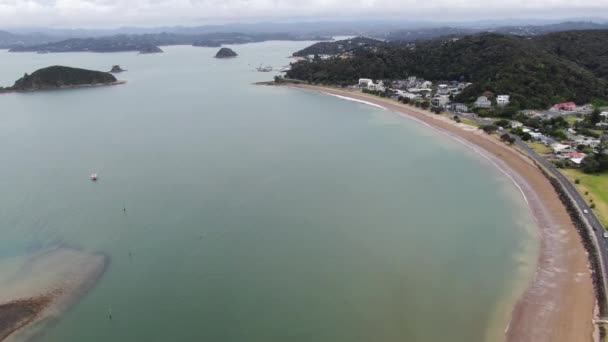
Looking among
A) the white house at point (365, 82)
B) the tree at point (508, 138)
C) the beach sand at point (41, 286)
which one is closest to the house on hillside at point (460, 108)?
the tree at point (508, 138)

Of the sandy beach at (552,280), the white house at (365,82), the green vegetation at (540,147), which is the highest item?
the white house at (365,82)

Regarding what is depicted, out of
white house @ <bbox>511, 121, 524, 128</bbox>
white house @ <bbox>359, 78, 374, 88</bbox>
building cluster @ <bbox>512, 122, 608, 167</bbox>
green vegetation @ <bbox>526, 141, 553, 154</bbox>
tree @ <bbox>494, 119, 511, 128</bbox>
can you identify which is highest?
white house @ <bbox>359, 78, 374, 88</bbox>

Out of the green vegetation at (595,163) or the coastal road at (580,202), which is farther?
the green vegetation at (595,163)

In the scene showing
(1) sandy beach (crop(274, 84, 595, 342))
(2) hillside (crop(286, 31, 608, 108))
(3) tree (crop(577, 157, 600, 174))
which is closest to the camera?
(1) sandy beach (crop(274, 84, 595, 342))

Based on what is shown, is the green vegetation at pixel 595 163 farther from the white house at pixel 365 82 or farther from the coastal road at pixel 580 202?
the white house at pixel 365 82

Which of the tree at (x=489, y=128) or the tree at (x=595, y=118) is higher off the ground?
the tree at (x=595, y=118)

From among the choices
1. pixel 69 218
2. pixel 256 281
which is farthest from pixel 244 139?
pixel 256 281

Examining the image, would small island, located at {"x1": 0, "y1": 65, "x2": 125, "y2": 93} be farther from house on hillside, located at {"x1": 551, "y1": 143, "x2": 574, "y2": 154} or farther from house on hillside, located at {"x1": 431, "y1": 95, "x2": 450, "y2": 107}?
house on hillside, located at {"x1": 551, "y1": 143, "x2": 574, "y2": 154}

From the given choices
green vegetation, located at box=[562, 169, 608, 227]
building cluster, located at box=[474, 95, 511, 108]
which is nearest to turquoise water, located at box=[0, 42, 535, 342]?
green vegetation, located at box=[562, 169, 608, 227]
